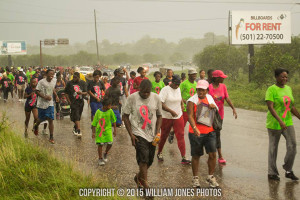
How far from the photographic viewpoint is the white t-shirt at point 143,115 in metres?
5.70

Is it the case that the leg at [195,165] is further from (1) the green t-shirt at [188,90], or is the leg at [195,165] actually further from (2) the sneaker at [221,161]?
(1) the green t-shirt at [188,90]

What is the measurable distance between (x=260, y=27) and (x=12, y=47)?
2740 inches

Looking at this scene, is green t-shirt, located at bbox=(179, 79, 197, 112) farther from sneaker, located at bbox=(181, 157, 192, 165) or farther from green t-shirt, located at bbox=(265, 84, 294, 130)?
green t-shirt, located at bbox=(265, 84, 294, 130)

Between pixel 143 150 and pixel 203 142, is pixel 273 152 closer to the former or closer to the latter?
pixel 203 142

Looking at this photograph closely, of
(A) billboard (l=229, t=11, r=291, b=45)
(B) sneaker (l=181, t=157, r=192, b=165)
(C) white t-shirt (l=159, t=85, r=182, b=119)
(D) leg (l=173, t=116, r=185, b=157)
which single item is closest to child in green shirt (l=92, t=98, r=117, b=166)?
(C) white t-shirt (l=159, t=85, r=182, b=119)

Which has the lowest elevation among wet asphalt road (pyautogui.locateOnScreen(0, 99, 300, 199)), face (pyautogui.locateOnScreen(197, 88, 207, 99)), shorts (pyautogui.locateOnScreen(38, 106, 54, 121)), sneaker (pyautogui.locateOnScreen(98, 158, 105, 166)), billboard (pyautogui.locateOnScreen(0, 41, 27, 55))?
wet asphalt road (pyautogui.locateOnScreen(0, 99, 300, 199))

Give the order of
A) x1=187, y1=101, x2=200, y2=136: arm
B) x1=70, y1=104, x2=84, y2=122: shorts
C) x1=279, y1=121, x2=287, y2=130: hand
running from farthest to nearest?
x1=70, y1=104, x2=84, y2=122: shorts, x1=279, y1=121, x2=287, y2=130: hand, x1=187, y1=101, x2=200, y2=136: arm

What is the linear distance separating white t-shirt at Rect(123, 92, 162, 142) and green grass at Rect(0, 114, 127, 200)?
919 millimetres

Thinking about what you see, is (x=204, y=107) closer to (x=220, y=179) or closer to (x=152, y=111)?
(x=152, y=111)

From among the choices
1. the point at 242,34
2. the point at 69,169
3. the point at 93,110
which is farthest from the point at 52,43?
the point at 69,169

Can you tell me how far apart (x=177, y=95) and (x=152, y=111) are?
2.19 meters

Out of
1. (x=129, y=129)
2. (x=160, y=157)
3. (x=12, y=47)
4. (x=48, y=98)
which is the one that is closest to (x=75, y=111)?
(x=48, y=98)

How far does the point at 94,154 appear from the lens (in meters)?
8.41

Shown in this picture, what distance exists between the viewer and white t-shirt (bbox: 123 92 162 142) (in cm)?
570
